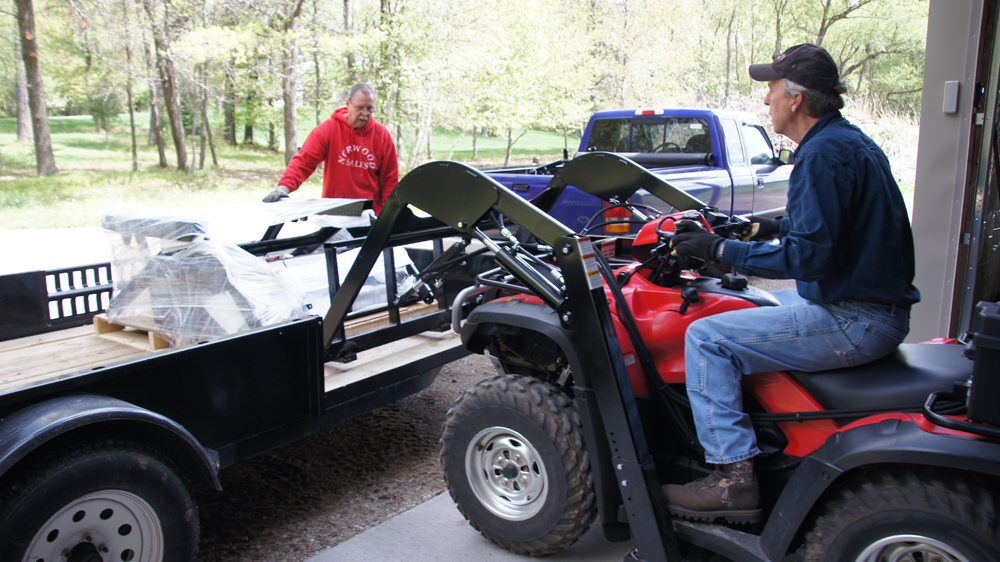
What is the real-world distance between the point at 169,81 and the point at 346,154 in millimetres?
16850

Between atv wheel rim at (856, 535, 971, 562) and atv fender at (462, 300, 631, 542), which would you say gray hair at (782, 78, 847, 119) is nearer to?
atv fender at (462, 300, 631, 542)

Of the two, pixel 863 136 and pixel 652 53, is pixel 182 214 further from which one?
pixel 652 53

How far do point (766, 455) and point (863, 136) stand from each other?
1177 mm

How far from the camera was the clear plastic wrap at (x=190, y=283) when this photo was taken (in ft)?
11.3

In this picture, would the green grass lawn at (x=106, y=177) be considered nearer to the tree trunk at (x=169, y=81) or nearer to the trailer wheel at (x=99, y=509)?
the tree trunk at (x=169, y=81)

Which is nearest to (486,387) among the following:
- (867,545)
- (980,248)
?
(867,545)

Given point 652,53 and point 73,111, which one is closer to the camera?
point 73,111

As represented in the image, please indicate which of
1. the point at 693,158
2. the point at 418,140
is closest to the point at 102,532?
the point at 693,158

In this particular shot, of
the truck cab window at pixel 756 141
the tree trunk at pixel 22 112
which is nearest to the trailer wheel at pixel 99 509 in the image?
the truck cab window at pixel 756 141

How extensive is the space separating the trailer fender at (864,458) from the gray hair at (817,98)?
1082 mm

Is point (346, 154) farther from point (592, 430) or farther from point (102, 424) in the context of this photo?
point (592, 430)

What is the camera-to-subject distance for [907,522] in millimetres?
1939

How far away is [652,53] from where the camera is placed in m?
29.5

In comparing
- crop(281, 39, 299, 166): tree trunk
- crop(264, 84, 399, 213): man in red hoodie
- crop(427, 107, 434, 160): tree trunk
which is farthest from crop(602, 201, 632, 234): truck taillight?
crop(427, 107, 434, 160): tree trunk
